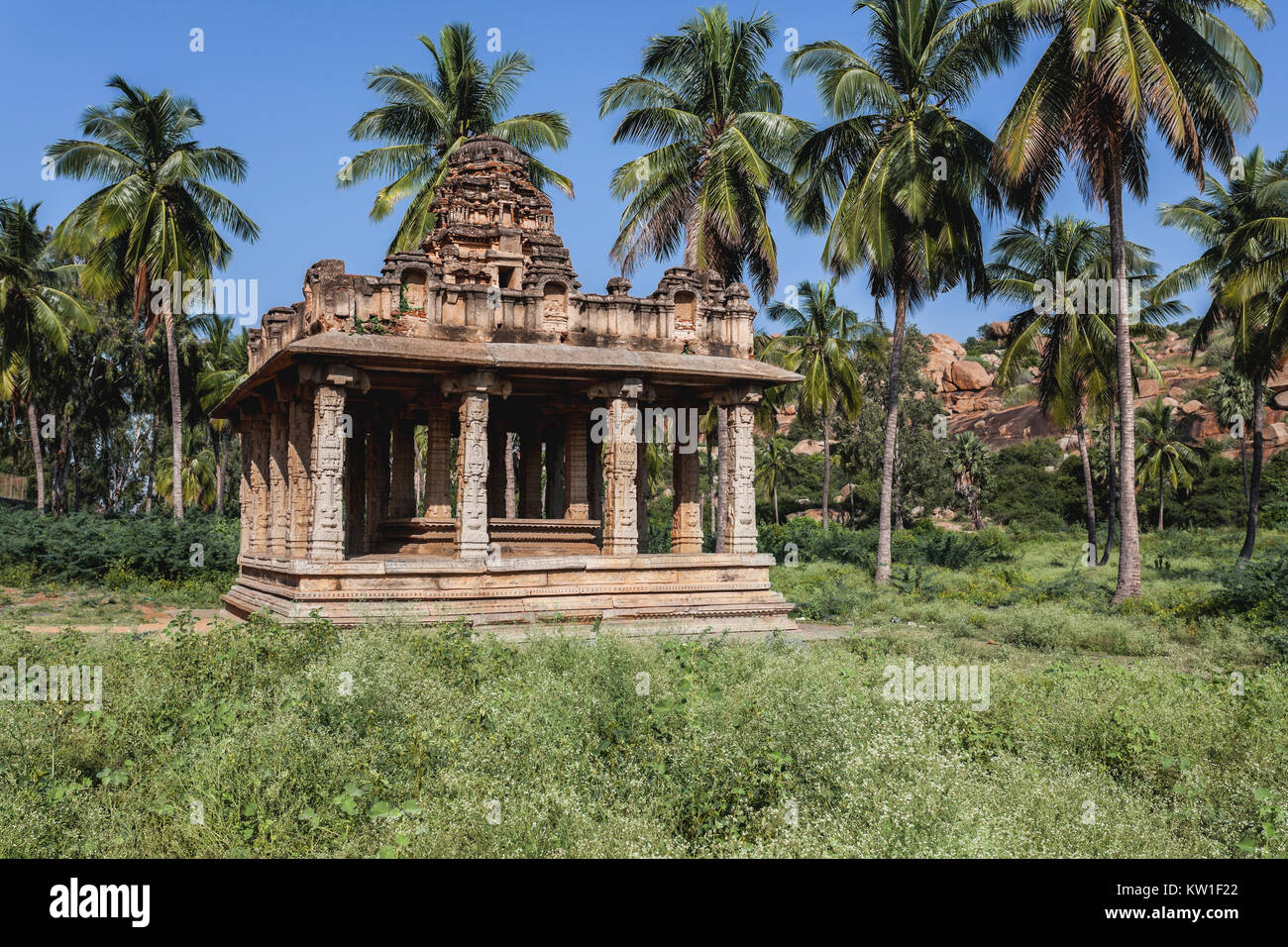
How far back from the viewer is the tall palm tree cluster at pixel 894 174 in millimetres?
17969

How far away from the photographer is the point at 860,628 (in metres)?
16.6

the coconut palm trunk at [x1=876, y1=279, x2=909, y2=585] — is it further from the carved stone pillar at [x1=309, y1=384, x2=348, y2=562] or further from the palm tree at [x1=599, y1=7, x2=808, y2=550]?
the carved stone pillar at [x1=309, y1=384, x2=348, y2=562]

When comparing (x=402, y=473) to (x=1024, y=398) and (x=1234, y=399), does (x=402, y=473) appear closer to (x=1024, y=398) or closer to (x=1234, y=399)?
(x=1234, y=399)

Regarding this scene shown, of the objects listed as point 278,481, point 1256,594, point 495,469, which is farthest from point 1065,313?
point 278,481

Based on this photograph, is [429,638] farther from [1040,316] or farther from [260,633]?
[1040,316]

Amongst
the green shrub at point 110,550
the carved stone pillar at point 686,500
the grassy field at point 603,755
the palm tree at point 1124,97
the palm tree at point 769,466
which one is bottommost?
the grassy field at point 603,755

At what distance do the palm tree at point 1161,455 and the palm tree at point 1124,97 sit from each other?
3823 centimetres

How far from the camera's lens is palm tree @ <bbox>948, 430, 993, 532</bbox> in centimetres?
5725

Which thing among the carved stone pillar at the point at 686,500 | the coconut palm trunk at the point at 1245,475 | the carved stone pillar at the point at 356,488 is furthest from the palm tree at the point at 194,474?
the coconut palm trunk at the point at 1245,475

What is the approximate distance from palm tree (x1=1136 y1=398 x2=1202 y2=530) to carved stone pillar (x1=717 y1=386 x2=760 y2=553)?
44.5 meters

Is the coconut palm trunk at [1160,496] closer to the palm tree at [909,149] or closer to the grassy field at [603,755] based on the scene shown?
the palm tree at [909,149]

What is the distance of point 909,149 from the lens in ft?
69.5

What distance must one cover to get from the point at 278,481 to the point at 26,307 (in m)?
17.6
